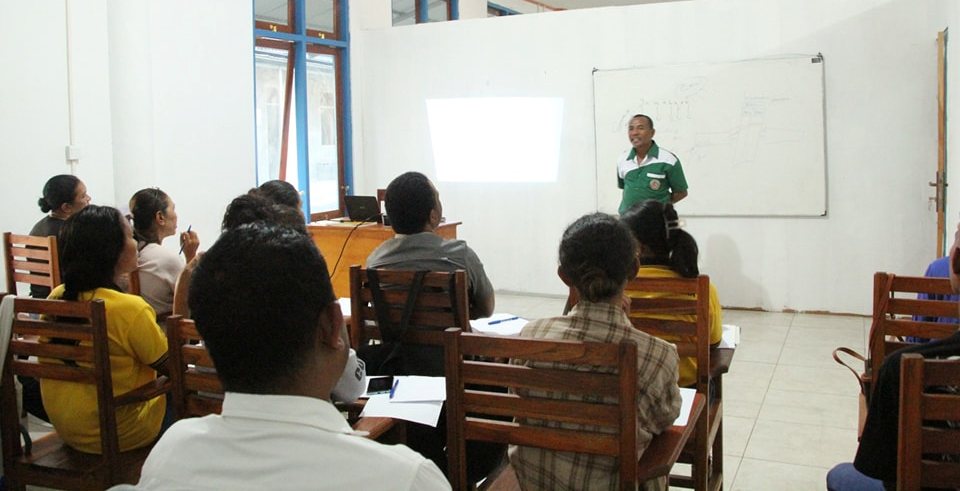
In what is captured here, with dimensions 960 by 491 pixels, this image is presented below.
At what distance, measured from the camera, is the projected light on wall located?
23.0 feet

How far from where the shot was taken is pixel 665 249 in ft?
8.98

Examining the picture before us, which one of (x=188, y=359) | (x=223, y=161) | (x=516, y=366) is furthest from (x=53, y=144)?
(x=516, y=366)

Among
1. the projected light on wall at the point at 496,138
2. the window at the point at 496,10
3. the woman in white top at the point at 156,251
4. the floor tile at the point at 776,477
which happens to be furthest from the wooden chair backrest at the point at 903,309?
the window at the point at 496,10

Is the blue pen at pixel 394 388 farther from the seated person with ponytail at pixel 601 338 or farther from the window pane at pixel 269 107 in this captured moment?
the window pane at pixel 269 107

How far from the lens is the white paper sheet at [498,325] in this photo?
286 centimetres

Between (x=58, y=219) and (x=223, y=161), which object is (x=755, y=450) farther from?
(x=223, y=161)

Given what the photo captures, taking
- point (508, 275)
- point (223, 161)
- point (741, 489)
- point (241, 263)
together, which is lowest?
point (741, 489)

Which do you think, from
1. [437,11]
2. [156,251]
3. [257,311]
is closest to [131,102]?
[156,251]

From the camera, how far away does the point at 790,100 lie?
6.04 m

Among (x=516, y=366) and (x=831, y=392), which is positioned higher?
(x=516, y=366)

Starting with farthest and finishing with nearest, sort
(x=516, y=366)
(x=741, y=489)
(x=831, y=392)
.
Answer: (x=831, y=392) → (x=741, y=489) → (x=516, y=366)

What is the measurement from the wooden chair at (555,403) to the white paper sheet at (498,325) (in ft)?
2.97

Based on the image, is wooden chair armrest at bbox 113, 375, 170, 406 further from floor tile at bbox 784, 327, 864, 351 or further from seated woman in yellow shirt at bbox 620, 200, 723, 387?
floor tile at bbox 784, 327, 864, 351

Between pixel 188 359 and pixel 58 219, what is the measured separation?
2837mm
